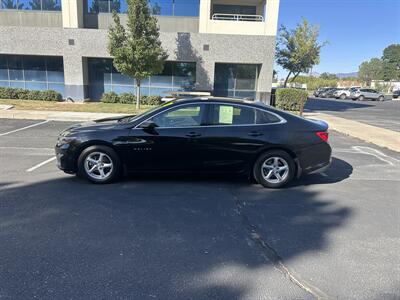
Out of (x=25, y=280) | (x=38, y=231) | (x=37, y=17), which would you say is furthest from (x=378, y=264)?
(x=37, y=17)

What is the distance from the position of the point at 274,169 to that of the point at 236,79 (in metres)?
15.8

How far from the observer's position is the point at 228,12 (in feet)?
73.7

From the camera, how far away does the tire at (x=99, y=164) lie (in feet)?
17.4

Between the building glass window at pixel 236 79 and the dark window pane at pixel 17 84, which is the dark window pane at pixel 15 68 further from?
the building glass window at pixel 236 79

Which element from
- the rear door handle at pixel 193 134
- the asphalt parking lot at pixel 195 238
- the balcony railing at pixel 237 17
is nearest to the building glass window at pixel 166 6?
the balcony railing at pixel 237 17

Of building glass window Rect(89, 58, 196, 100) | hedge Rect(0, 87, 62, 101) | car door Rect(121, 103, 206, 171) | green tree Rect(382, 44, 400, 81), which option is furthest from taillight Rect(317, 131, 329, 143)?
green tree Rect(382, 44, 400, 81)

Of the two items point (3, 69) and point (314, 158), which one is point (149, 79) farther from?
point (314, 158)

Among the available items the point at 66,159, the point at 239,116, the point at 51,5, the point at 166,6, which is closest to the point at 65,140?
the point at 66,159

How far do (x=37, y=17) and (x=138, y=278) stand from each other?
22.1 meters

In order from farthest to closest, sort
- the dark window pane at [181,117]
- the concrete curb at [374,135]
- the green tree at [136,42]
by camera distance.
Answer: the green tree at [136,42]
the concrete curb at [374,135]
the dark window pane at [181,117]

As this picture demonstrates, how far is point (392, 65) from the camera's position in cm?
10425

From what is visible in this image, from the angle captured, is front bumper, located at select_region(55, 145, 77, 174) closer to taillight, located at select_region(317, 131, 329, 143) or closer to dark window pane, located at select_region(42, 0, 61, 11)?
taillight, located at select_region(317, 131, 329, 143)

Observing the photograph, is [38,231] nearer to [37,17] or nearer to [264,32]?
[264,32]

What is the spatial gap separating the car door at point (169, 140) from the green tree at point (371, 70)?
119 meters
